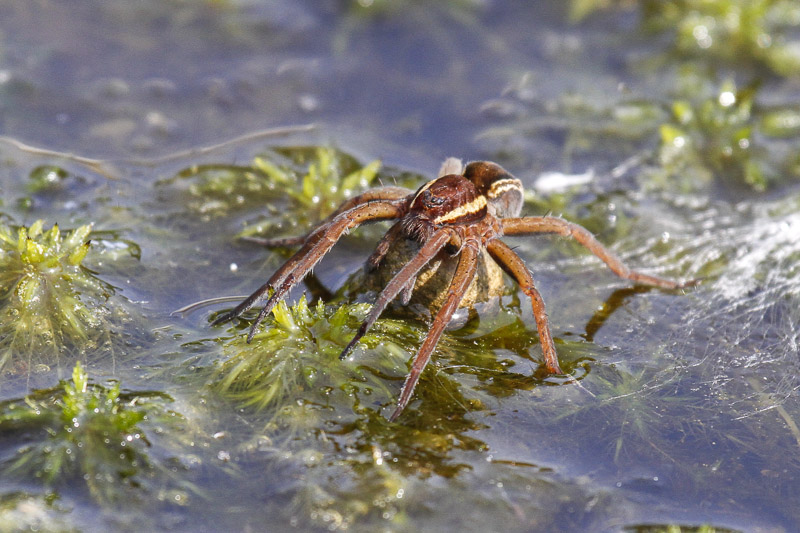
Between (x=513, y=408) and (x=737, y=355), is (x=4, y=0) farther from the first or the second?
(x=737, y=355)

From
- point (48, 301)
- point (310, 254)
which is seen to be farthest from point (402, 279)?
point (48, 301)

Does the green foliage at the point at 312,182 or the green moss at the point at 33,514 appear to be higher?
the green foliage at the point at 312,182

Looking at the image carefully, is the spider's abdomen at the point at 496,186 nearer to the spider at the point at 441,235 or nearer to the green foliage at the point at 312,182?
the spider at the point at 441,235

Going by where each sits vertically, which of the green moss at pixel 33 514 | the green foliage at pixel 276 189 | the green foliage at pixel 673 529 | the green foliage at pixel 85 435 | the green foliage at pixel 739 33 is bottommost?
the green foliage at pixel 673 529

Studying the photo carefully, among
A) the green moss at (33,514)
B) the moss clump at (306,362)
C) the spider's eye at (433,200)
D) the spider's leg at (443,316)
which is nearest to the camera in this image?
the green moss at (33,514)

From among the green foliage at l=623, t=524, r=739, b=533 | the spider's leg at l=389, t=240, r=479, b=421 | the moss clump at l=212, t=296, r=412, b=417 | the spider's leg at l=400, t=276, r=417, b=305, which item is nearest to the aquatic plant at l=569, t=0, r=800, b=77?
the spider's leg at l=389, t=240, r=479, b=421

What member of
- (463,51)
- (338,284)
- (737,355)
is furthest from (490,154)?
(737,355)

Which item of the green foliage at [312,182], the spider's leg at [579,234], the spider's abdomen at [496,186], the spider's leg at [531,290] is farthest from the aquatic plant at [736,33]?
the spider's leg at [531,290]

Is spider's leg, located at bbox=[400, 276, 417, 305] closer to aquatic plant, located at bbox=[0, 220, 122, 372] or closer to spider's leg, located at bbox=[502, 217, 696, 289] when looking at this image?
spider's leg, located at bbox=[502, 217, 696, 289]
